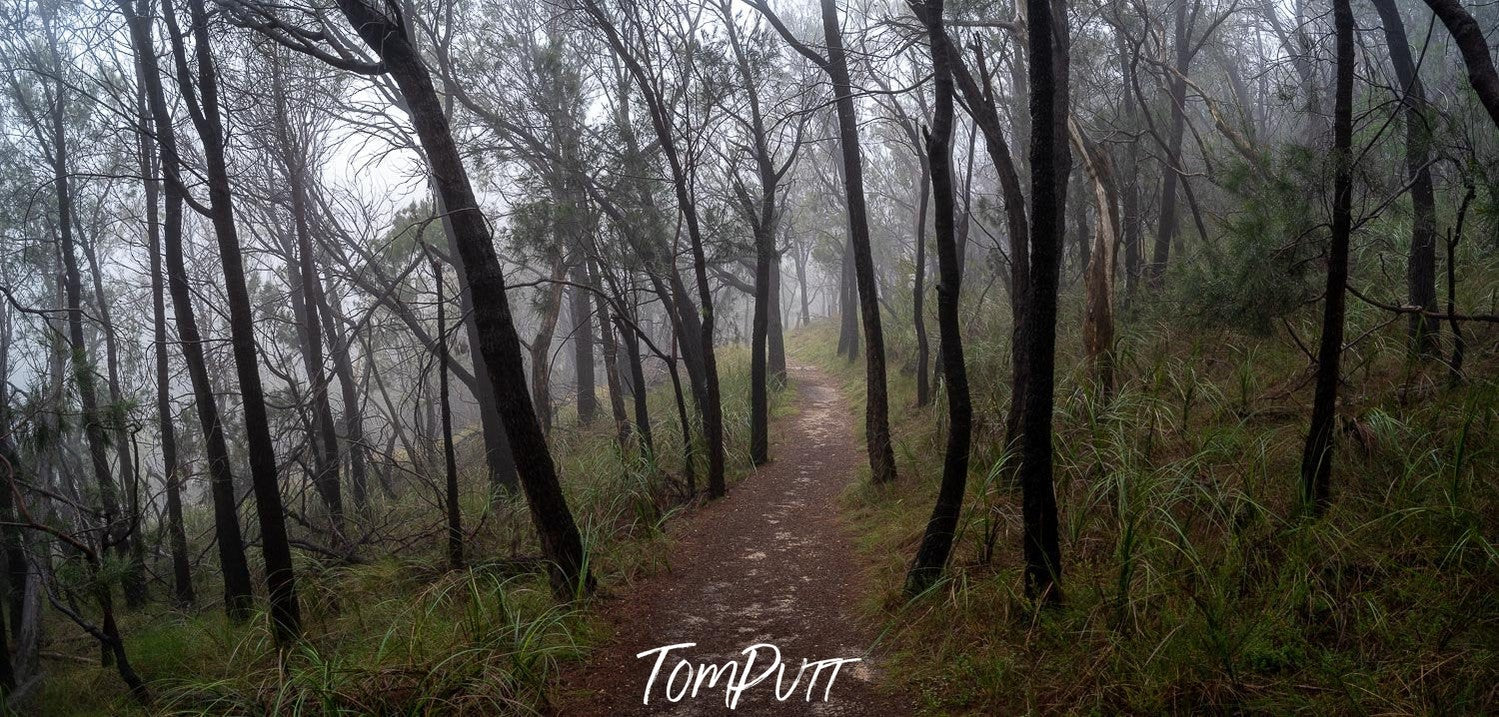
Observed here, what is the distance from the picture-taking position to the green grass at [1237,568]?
3.19m

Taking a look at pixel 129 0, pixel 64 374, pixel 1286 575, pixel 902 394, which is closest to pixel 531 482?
pixel 1286 575

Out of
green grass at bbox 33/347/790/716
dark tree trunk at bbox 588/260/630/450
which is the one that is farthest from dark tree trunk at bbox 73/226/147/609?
dark tree trunk at bbox 588/260/630/450

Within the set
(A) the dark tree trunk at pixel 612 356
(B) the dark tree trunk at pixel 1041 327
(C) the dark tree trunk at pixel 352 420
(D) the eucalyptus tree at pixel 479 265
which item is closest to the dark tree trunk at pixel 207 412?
(C) the dark tree trunk at pixel 352 420

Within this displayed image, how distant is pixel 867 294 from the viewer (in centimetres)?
843

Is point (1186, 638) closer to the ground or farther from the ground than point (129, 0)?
closer to the ground

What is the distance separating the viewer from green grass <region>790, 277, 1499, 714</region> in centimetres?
319

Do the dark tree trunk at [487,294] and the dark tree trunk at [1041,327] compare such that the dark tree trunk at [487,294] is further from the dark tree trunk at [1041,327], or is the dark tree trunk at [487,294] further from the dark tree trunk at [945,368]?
the dark tree trunk at [1041,327]

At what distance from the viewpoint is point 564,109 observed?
11.2 m

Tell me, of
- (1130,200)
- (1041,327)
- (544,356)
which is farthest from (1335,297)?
(544,356)

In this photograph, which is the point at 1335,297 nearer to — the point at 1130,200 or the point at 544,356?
the point at 1130,200

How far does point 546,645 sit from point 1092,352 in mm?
5256

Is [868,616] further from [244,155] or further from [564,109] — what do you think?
[244,155]

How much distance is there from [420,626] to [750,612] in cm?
205

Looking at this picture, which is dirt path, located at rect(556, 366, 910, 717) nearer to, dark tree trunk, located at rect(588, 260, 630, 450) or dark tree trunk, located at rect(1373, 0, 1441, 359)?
dark tree trunk, located at rect(588, 260, 630, 450)
